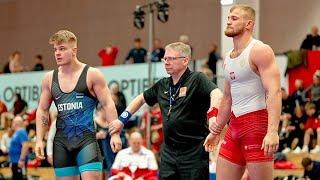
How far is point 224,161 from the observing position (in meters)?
6.29

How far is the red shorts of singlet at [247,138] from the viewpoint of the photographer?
6.08 m

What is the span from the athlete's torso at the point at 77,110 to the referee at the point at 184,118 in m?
0.27

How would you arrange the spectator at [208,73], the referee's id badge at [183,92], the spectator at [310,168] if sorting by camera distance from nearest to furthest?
the referee's id badge at [183,92] → the spectator at [310,168] → the spectator at [208,73]

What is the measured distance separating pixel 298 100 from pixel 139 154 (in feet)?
17.9

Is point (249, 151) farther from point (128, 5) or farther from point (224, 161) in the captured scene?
point (128, 5)

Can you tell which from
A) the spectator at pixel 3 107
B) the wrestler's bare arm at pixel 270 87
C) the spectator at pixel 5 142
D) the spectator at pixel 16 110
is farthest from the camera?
the spectator at pixel 3 107

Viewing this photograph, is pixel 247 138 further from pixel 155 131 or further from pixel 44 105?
pixel 155 131

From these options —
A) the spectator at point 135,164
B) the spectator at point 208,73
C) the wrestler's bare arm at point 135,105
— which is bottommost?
the spectator at point 135,164

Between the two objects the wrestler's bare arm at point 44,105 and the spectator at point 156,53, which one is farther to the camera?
the spectator at point 156,53

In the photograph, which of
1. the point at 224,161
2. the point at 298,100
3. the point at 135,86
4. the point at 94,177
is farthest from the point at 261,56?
the point at 135,86

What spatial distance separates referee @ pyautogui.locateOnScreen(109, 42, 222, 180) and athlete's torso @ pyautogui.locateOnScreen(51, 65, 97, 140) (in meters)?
0.27

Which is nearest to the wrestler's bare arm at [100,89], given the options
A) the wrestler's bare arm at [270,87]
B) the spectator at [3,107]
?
the wrestler's bare arm at [270,87]

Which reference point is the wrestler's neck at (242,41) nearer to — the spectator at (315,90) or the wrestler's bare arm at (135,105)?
the wrestler's bare arm at (135,105)

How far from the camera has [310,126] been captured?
1570 centimetres
